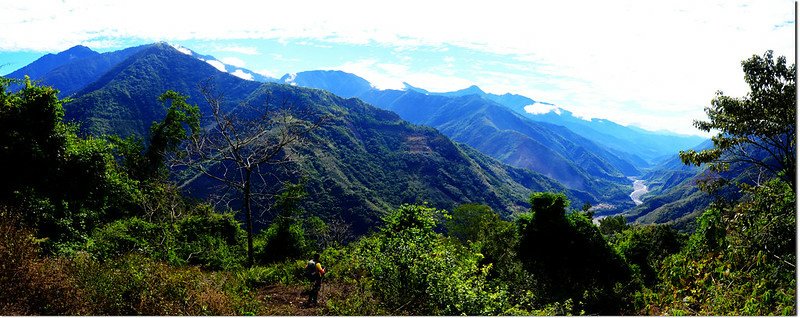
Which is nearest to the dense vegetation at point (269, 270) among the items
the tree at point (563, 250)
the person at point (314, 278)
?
the tree at point (563, 250)

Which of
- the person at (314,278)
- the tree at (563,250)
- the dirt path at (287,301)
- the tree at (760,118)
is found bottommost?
the tree at (563,250)

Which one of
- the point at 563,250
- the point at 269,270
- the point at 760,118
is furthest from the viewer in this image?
the point at 563,250

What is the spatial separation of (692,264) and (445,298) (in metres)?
7.05

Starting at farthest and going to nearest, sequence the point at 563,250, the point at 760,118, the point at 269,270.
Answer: the point at 563,250 < the point at 269,270 < the point at 760,118

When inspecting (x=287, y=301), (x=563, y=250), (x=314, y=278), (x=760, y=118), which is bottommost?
(x=563, y=250)

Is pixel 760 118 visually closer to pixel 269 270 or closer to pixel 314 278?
pixel 314 278

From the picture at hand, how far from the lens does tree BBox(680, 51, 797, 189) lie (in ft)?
35.8

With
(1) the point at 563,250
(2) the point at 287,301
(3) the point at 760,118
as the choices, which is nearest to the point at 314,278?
(2) the point at 287,301

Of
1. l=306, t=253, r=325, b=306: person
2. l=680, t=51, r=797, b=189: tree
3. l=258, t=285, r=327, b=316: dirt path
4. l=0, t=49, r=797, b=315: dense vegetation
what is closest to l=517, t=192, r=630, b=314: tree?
l=0, t=49, r=797, b=315: dense vegetation

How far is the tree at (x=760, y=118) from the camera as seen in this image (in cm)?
1091

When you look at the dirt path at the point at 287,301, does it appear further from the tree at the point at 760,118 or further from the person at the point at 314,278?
the tree at the point at 760,118

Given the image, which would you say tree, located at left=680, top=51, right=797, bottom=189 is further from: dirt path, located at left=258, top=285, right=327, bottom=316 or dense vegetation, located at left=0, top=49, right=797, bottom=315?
dirt path, located at left=258, top=285, right=327, bottom=316

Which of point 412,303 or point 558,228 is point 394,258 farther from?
point 558,228

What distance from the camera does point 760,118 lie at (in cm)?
1173
